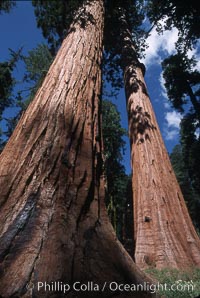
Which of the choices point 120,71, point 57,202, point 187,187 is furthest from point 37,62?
point 187,187

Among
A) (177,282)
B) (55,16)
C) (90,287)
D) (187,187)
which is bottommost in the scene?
(90,287)

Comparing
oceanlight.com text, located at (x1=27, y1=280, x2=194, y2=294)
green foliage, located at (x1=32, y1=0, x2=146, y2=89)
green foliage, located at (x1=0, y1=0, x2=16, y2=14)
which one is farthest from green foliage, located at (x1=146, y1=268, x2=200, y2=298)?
green foliage, located at (x1=0, y1=0, x2=16, y2=14)

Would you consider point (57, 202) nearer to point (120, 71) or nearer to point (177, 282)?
point (177, 282)

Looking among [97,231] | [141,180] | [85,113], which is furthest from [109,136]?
[97,231]

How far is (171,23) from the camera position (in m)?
13.0

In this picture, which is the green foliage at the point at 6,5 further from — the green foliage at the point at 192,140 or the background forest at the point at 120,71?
the green foliage at the point at 192,140

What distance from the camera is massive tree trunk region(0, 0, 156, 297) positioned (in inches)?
67.3

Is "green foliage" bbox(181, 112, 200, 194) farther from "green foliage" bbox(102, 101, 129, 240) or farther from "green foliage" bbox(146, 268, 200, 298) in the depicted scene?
"green foliage" bbox(146, 268, 200, 298)

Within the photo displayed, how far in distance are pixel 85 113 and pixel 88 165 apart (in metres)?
0.79

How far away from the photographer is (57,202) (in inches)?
84.0

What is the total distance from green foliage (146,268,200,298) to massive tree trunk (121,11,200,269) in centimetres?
20

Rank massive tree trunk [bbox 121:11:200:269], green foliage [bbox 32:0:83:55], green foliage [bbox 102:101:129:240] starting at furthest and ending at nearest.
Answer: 1. green foliage [bbox 102:101:129:240]
2. green foliage [bbox 32:0:83:55]
3. massive tree trunk [bbox 121:11:200:269]

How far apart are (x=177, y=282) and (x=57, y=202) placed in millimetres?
1595

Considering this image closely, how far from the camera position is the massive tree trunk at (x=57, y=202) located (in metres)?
1.71
